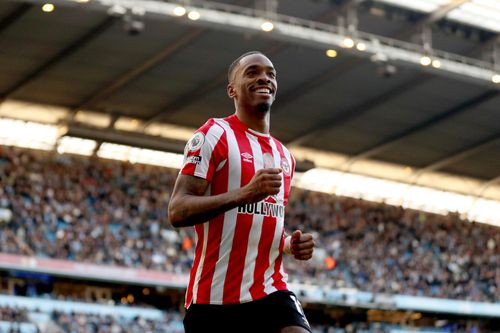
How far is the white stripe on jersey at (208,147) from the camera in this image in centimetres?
530

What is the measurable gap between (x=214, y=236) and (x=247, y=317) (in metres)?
0.45

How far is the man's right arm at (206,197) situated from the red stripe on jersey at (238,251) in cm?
24

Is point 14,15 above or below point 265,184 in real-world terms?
above

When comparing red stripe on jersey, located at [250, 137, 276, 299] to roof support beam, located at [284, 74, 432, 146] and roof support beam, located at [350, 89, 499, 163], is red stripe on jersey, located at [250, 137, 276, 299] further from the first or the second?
roof support beam, located at [350, 89, 499, 163]

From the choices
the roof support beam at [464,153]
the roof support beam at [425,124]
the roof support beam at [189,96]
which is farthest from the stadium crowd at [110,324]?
the roof support beam at [464,153]

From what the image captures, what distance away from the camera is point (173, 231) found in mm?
32344

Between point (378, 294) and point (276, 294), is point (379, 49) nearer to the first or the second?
point (378, 294)

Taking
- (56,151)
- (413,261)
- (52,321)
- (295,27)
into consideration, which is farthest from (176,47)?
(413,261)

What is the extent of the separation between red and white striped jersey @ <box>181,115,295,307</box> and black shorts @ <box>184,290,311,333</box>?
0.04 meters

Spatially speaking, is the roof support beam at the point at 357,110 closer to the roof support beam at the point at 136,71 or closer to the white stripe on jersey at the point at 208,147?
the roof support beam at the point at 136,71

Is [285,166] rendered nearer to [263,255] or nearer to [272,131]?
[263,255]

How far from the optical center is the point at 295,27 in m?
27.7

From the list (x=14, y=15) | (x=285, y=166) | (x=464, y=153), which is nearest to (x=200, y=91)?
(x=14, y=15)

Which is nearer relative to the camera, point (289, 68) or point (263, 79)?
point (263, 79)
